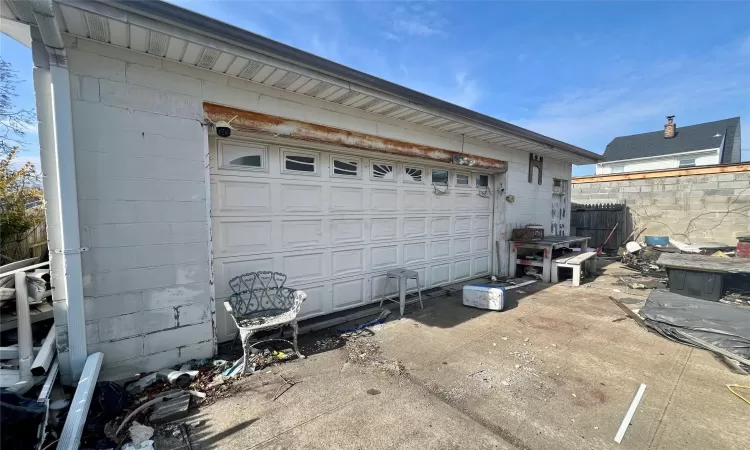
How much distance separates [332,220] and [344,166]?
2.66ft

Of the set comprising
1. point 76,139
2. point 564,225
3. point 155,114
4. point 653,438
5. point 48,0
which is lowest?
point 653,438

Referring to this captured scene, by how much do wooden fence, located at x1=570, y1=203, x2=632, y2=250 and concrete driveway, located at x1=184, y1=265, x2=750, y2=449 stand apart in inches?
323

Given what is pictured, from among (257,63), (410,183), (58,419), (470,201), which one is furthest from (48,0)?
(470,201)

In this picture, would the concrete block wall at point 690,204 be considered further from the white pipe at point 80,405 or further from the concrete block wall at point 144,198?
the white pipe at point 80,405

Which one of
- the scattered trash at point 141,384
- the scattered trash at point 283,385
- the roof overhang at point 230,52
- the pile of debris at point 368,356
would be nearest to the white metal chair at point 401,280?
the pile of debris at point 368,356

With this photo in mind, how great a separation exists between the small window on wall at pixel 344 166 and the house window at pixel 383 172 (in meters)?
0.33

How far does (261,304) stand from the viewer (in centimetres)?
374

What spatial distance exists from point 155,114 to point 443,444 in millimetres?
3600

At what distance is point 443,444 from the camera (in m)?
2.12

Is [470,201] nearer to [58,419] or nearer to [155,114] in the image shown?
[155,114]

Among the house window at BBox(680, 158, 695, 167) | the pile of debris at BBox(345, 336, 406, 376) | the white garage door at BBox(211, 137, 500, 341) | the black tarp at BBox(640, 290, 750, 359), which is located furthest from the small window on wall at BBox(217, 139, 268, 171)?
the house window at BBox(680, 158, 695, 167)

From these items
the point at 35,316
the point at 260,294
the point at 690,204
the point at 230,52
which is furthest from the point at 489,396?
the point at 690,204

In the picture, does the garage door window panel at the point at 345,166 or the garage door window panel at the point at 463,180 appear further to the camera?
the garage door window panel at the point at 463,180

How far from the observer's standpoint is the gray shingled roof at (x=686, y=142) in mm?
18219
